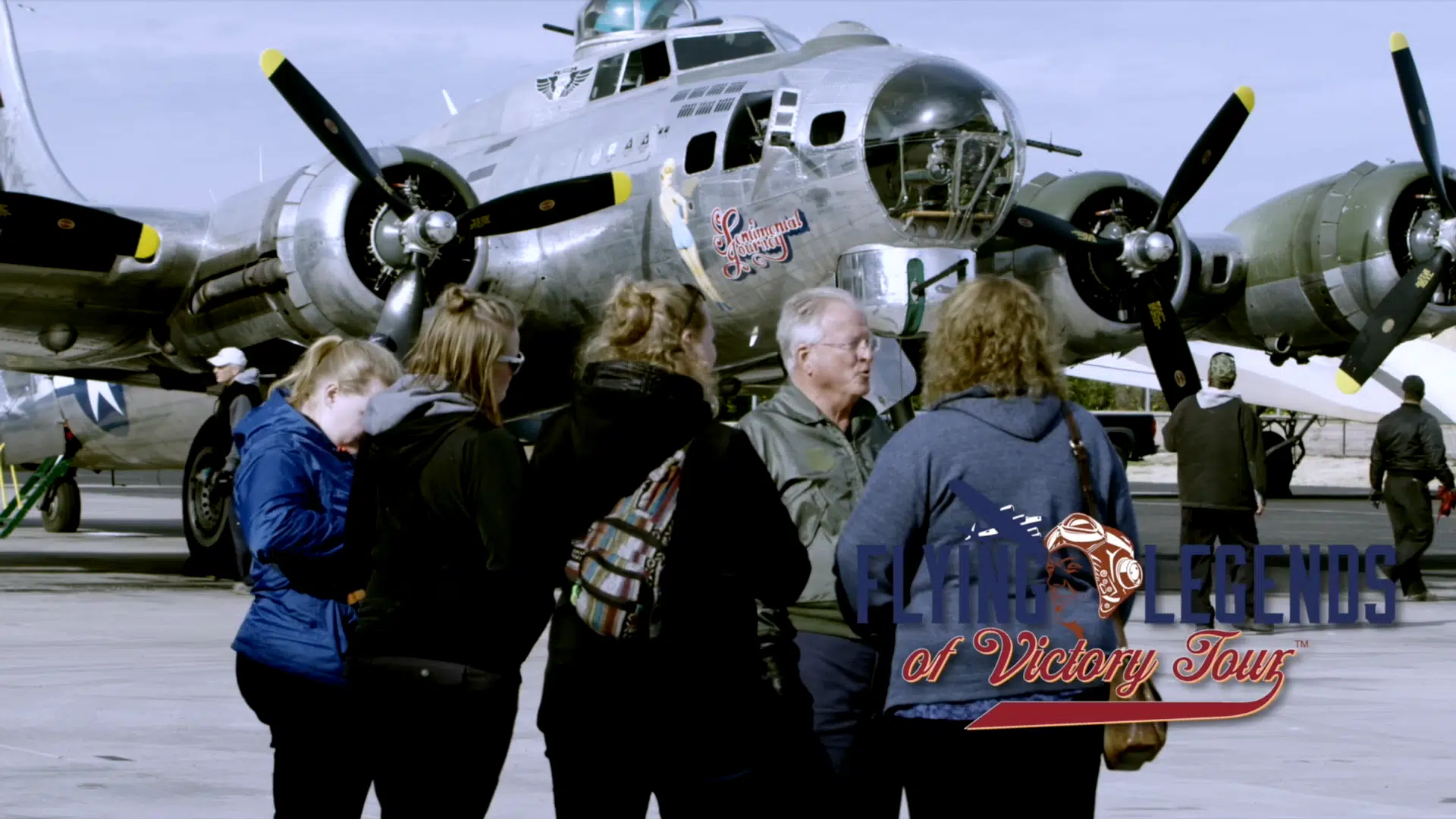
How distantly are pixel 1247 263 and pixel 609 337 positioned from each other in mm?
14890

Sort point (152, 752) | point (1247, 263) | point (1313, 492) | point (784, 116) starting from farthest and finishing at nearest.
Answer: point (1313, 492) → point (1247, 263) → point (784, 116) → point (152, 752)

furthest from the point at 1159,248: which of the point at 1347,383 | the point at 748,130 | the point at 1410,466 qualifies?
the point at 748,130

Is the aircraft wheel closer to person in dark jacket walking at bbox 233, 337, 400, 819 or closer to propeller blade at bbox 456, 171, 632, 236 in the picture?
propeller blade at bbox 456, 171, 632, 236

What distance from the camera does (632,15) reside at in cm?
1670

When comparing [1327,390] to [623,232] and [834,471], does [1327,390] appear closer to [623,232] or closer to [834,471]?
[623,232]

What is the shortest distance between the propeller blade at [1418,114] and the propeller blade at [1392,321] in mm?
605

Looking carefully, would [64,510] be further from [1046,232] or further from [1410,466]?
→ [1410,466]

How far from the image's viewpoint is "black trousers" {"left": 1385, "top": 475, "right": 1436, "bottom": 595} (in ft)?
42.9

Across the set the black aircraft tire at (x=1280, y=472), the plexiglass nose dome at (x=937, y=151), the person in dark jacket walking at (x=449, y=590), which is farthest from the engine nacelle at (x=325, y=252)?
the black aircraft tire at (x=1280, y=472)

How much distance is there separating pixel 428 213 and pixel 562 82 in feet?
9.31

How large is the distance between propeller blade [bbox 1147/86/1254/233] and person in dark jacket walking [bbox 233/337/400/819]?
12.0m

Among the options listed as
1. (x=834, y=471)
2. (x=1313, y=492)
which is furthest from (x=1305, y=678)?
(x=1313, y=492)

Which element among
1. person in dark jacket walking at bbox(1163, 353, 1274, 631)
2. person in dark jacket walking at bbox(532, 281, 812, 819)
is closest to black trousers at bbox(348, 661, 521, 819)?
person in dark jacket walking at bbox(532, 281, 812, 819)

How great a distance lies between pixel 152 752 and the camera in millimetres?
6988
